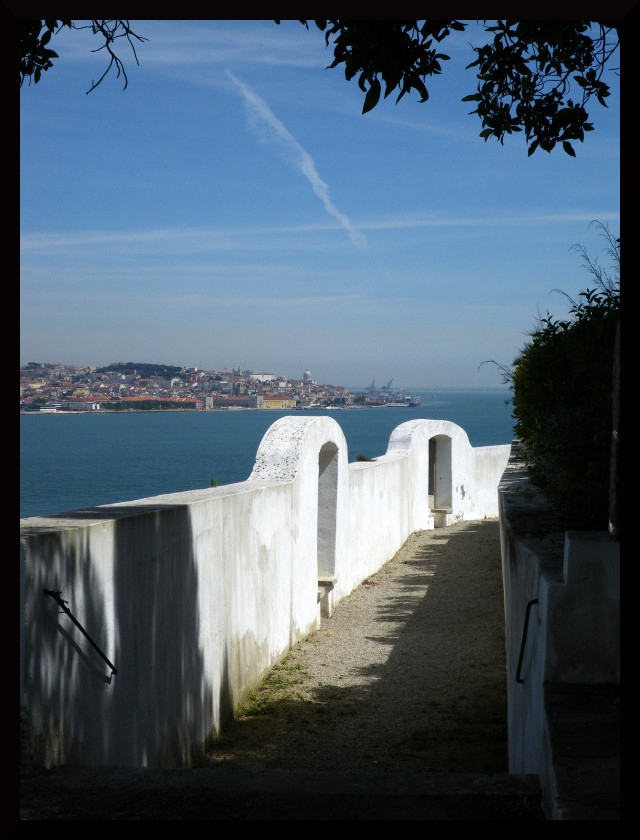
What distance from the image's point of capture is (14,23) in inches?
128

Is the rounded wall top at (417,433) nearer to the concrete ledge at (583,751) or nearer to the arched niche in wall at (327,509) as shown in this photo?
the arched niche in wall at (327,509)

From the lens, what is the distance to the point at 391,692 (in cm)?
732

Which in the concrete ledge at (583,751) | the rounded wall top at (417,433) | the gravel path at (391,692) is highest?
the rounded wall top at (417,433)

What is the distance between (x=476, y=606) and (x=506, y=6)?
813 cm

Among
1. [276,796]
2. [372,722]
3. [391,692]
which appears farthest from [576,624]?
[391,692]

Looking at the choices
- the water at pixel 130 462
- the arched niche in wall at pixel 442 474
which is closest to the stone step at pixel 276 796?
the arched niche in wall at pixel 442 474

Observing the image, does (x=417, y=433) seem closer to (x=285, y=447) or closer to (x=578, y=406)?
(x=285, y=447)

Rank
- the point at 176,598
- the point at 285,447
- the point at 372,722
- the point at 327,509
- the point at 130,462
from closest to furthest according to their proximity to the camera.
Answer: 1. the point at 176,598
2. the point at 372,722
3. the point at 285,447
4. the point at 327,509
5. the point at 130,462

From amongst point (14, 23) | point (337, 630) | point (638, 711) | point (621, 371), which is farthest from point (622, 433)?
point (337, 630)

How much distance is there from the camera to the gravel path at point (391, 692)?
5785 mm

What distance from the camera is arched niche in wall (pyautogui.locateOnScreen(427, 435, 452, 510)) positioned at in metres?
17.4

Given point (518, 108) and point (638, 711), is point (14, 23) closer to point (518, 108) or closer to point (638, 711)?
point (638, 711)

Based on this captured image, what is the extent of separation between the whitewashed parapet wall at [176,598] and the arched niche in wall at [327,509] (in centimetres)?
2

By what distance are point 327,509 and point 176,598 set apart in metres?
5.04
